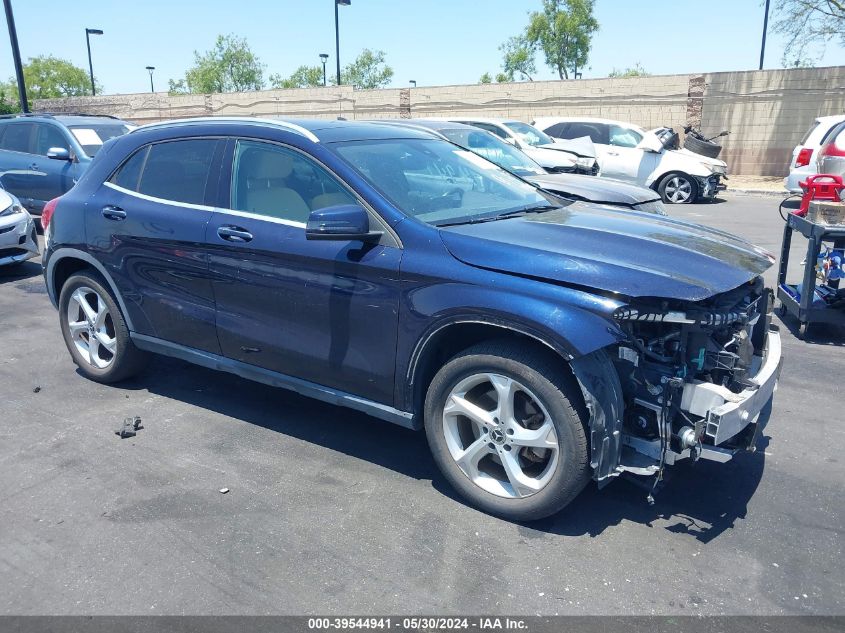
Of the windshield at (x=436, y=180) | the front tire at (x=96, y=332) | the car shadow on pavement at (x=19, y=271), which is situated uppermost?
the windshield at (x=436, y=180)

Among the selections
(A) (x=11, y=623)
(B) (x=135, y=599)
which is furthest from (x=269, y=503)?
(A) (x=11, y=623)

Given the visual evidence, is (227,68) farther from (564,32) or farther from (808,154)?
(808,154)

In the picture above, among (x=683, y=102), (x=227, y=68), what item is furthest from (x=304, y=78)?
(x=683, y=102)

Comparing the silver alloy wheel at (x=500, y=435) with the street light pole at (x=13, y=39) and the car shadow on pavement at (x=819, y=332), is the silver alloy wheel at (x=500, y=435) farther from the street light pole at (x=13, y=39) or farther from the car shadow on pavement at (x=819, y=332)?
the street light pole at (x=13, y=39)

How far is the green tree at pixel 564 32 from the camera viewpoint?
59062 mm

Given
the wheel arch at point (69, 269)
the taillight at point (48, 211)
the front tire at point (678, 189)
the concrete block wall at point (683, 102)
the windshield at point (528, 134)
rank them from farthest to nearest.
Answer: the concrete block wall at point (683, 102) → the front tire at point (678, 189) → the windshield at point (528, 134) → the taillight at point (48, 211) → the wheel arch at point (69, 269)

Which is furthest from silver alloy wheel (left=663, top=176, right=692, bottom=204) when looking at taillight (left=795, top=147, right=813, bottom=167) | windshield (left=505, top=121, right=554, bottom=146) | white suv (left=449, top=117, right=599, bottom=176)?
windshield (left=505, top=121, right=554, bottom=146)

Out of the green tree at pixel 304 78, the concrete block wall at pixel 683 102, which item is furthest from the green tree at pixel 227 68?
the concrete block wall at pixel 683 102

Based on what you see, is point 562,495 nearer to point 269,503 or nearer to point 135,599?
point 269,503

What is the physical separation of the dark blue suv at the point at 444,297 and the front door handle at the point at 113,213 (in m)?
0.02

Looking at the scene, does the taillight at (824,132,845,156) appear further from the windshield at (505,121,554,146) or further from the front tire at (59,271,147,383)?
the front tire at (59,271,147,383)

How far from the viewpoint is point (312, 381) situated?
4090 mm

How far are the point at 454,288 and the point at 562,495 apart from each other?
3.56ft

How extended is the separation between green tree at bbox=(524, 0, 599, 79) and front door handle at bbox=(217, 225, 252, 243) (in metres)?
61.1
